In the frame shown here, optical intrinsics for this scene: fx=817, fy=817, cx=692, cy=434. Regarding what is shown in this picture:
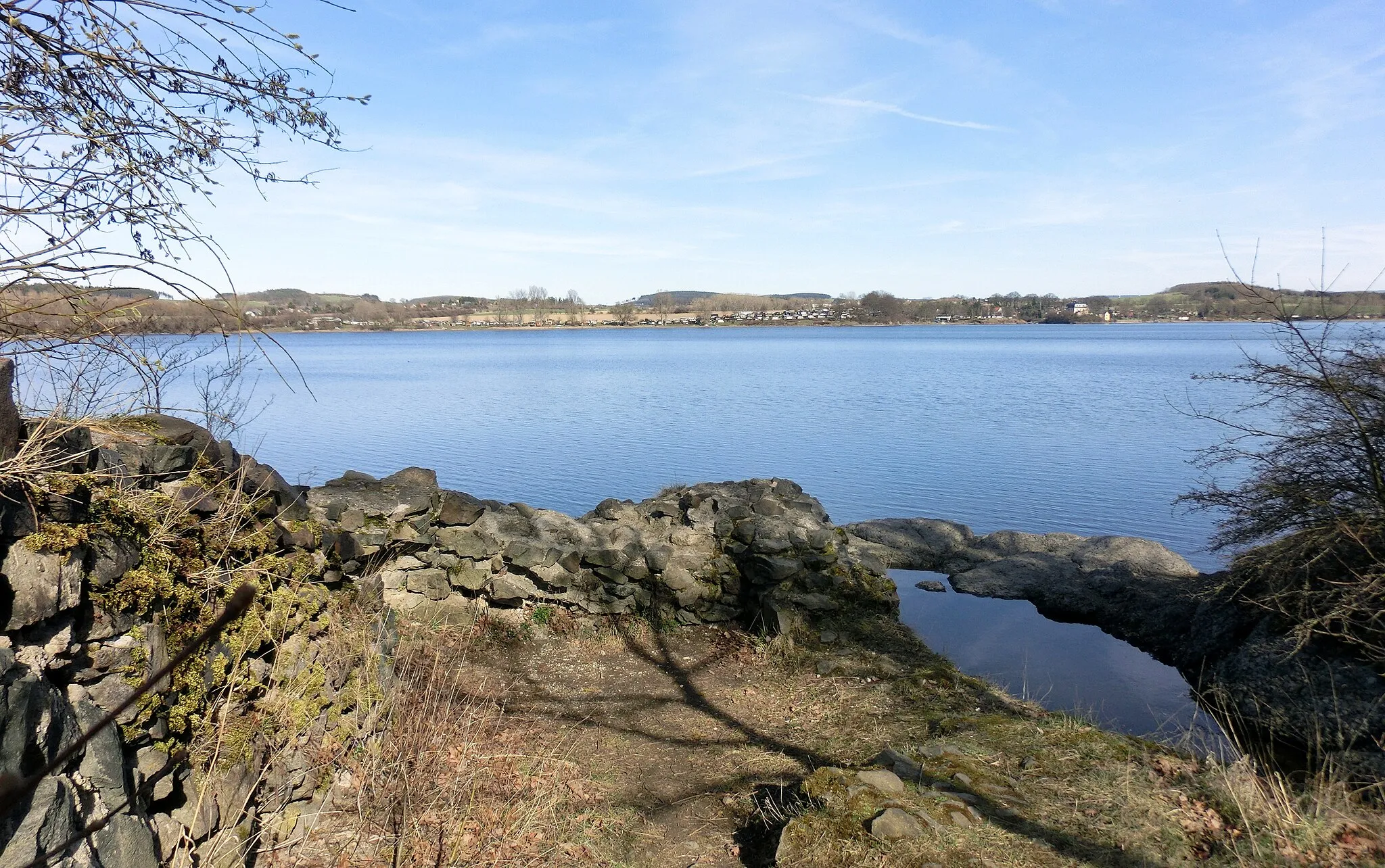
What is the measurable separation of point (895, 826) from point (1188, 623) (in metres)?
8.61

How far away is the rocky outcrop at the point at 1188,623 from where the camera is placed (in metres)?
7.48

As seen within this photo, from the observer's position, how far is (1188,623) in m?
11.1

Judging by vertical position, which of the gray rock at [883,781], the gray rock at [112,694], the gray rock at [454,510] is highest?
the gray rock at [112,694]

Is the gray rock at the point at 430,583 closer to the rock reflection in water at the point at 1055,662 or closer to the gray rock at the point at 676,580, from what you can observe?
the gray rock at the point at 676,580

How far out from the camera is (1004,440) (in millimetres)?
25359

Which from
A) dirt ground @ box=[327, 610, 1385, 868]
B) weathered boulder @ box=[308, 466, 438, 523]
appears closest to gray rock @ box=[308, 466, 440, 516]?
weathered boulder @ box=[308, 466, 438, 523]

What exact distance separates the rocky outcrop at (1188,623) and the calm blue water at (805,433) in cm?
159

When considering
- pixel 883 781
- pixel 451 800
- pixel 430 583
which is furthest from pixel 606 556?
pixel 451 800

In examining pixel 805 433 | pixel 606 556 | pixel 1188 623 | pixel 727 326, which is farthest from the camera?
pixel 727 326

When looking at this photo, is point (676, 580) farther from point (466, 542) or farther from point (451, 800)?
point (451, 800)

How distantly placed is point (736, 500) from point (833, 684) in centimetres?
289

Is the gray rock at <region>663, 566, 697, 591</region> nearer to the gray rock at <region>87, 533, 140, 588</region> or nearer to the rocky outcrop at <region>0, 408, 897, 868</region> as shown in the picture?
the rocky outcrop at <region>0, 408, 897, 868</region>

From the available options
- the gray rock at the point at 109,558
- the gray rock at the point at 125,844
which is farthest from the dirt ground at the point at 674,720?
the gray rock at the point at 109,558

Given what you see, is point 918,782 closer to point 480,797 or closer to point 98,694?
point 480,797
